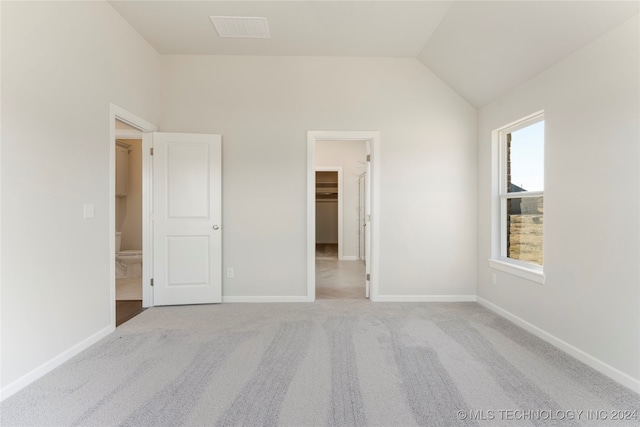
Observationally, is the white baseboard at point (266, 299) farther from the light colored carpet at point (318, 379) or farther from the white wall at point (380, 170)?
the light colored carpet at point (318, 379)

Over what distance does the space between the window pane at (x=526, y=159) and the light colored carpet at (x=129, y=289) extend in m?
4.51

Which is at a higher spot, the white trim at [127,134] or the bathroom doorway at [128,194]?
the white trim at [127,134]

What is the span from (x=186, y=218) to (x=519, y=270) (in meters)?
3.51

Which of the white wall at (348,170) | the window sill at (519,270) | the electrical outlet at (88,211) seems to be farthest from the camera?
the white wall at (348,170)

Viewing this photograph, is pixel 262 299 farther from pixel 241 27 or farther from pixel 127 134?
pixel 241 27

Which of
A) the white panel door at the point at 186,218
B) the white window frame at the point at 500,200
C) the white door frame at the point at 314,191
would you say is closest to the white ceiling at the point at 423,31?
the white window frame at the point at 500,200

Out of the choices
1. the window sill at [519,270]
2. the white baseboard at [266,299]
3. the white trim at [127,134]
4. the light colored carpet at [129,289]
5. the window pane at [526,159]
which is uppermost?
the white trim at [127,134]

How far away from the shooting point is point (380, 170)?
3.81 metres

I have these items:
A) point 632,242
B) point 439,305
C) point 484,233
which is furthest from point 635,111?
point 439,305

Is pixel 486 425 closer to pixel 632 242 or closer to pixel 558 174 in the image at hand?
pixel 632 242

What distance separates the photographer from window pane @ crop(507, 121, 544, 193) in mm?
2895

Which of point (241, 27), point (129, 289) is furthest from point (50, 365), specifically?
point (241, 27)

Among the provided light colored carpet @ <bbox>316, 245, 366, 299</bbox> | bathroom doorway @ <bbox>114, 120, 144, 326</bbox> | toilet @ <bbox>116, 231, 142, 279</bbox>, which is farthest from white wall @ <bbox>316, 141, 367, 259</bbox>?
toilet @ <bbox>116, 231, 142, 279</bbox>

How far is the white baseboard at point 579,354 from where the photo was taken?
1.99m
